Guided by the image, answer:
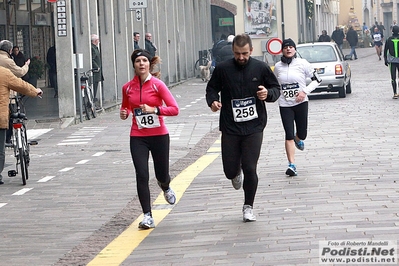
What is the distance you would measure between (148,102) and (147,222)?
3.51ft

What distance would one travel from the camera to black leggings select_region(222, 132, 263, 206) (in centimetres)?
886

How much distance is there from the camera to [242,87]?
886 cm

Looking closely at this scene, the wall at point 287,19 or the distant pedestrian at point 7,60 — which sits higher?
the wall at point 287,19

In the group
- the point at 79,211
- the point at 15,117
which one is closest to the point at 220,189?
the point at 79,211

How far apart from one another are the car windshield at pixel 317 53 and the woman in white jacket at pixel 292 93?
14.7m

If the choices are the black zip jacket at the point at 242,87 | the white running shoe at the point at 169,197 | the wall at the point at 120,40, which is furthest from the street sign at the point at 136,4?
the black zip jacket at the point at 242,87

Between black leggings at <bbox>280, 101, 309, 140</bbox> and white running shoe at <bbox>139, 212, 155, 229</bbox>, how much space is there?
3504 mm

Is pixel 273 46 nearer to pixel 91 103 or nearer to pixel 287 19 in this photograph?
pixel 91 103

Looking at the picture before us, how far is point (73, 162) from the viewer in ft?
48.0

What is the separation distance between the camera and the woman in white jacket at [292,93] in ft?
39.2

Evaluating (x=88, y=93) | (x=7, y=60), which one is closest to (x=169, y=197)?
(x=7, y=60)

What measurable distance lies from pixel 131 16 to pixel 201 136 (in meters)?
12.3

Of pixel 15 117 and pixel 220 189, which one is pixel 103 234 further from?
pixel 15 117

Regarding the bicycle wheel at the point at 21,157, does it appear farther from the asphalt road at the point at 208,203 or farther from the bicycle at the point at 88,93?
the bicycle at the point at 88,93
